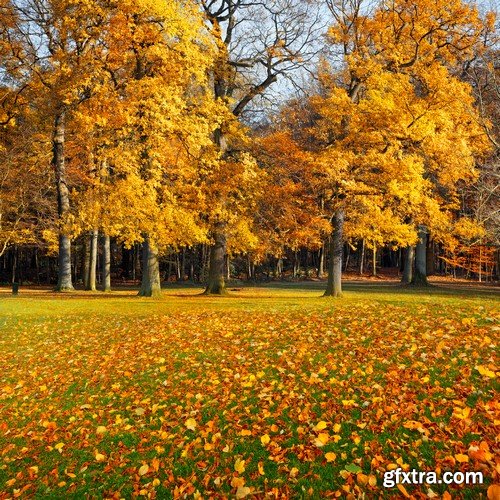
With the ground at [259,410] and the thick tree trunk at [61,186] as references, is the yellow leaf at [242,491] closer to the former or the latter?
the ground at [259,410]

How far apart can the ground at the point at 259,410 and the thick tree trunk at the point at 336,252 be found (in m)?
8.47

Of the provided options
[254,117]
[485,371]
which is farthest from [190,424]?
[254,117]

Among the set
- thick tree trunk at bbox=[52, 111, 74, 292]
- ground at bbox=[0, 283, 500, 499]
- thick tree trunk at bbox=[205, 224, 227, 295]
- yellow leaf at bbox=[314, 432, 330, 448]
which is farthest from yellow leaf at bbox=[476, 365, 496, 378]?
thick tree trunk at bbox=[52, 111, 74, 292]

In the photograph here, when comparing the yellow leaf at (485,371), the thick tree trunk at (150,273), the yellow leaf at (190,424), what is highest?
the thick tree trunk at (150,273)

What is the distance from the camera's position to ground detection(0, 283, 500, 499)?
15.5 feet

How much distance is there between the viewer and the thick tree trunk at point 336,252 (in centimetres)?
1984

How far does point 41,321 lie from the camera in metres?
15.1

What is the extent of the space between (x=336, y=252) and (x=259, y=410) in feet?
46.9

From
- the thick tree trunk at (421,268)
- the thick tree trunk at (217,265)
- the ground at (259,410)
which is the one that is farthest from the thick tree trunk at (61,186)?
the thick tree trunk at (421,268)

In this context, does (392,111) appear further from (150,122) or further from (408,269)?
(408,269)

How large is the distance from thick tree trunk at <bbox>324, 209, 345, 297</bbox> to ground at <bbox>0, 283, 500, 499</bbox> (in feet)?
27.8

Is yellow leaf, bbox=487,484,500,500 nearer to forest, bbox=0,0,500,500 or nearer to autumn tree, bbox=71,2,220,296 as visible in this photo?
forest, bbox=0,0,500,500

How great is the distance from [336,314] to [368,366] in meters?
5.24

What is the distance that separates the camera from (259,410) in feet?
21.0
